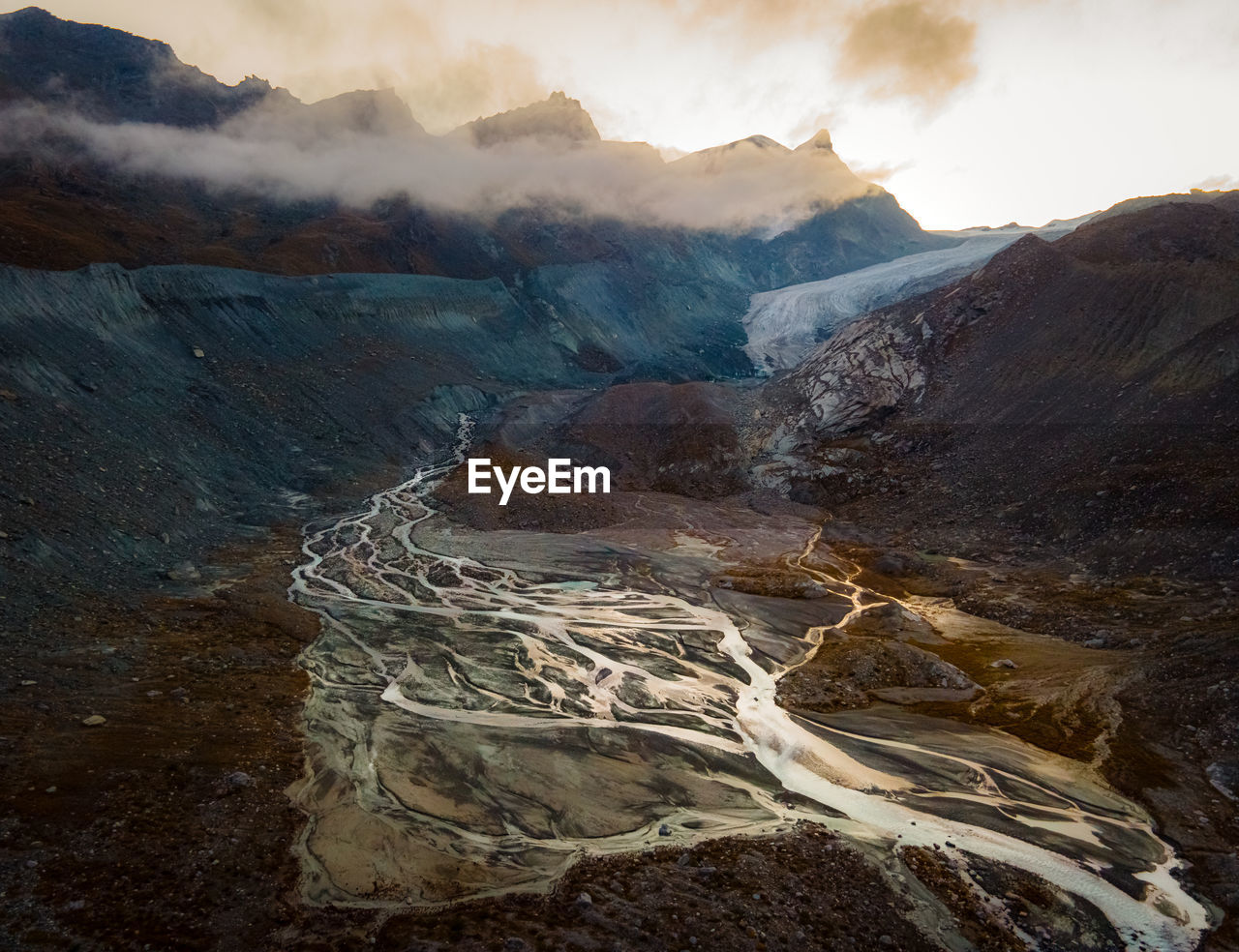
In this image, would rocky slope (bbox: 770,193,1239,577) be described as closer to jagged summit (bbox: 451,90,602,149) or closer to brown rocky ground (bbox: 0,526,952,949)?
brown rocky ground (bbox: 0,526,952,949)

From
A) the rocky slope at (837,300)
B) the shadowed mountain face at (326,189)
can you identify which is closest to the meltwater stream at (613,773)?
the shadowed mountain face at (326,189)

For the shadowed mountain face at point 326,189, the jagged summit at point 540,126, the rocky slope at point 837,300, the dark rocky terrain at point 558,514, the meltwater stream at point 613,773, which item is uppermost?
the jagged summit at point 540,126

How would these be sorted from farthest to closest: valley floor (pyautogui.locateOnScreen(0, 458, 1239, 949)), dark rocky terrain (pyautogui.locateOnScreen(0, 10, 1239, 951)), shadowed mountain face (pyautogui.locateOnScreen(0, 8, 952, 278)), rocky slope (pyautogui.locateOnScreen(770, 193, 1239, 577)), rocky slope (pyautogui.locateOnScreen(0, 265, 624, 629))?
shadowed mountain face (pyautogui.locateOnScreen(0, 8, 952, 278)) < rocky slope (pyautogui.locateOnScreen(770, 193, 1239, 577)) < rocky slope (pyautogui.locateOnScreen(0, 265, 624, 629)) < dark rocky terrain (pyautogui.locateOnScreen(0, 10, 1239, 951)) < valley floor (pyautogui.locateOnScreen(0, 458, 1239, 949))

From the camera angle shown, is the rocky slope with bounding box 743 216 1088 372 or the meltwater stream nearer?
the meltwater stream

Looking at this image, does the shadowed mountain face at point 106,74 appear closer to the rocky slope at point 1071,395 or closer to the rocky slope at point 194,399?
the rocky slope at point 194,399

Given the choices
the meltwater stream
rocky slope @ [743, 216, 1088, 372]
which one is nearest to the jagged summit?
rocky slope @ [743, 216, 1088, 372]

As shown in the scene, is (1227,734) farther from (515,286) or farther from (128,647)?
(515,286)
